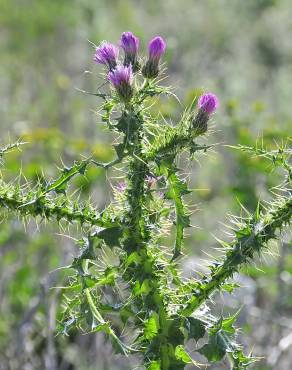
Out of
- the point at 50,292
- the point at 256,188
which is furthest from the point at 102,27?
the point at 50,292

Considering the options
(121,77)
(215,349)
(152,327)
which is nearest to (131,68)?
(121,77)

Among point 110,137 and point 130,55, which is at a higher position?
point 130,55

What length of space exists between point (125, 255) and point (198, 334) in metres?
0.35

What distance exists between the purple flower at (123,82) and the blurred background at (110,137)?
0.79 ft

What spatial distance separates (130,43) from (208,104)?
0.33 metres

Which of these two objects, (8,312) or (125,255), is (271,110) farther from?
(125,255)

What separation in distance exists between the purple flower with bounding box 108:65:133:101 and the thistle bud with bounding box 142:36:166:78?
0.11 metres

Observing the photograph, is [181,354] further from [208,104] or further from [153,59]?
[153,59]

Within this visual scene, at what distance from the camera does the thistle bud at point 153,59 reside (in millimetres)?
2355

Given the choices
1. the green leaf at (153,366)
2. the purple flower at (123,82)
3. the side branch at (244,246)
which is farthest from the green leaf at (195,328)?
the purple flower at (123,82)

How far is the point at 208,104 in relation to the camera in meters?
2.35

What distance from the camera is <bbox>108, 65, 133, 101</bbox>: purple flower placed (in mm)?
2238

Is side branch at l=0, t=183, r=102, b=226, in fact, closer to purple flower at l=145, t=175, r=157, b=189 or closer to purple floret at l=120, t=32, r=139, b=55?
purple flower at l=145, t=175, r=157, b=189

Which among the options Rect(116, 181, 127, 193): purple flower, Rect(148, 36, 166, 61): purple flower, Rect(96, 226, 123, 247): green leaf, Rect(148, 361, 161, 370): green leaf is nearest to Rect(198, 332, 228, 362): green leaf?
Rect(148, 361, 161, 370): green leaf
